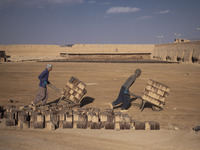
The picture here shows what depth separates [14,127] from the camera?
22.4 ft

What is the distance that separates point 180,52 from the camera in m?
45.7

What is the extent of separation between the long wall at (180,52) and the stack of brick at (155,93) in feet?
101

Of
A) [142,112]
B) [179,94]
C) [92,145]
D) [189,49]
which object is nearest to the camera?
[92,145]

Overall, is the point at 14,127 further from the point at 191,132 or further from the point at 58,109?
the point at 191,132

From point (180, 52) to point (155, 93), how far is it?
39.5m

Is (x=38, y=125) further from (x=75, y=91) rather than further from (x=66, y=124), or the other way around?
(x=75, y=91)

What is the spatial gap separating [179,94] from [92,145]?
8047 millimetres

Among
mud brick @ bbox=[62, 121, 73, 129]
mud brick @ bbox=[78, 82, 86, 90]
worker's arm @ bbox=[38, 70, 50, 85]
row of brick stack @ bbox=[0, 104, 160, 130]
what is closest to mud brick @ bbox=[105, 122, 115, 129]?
row of brick stack @ bbox=[0, 104, 160, 130]

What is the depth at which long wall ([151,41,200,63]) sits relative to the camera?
38.9 metres

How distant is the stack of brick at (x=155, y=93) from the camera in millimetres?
8722

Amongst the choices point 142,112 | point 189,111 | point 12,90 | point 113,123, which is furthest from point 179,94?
point 12,90

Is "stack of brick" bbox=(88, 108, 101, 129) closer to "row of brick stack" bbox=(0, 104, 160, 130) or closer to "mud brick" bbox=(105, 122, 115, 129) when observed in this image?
"row of brick stack" bbox=(0, 104, 160, 130)

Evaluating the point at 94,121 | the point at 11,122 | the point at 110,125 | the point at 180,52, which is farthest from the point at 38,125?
the point at 180,52

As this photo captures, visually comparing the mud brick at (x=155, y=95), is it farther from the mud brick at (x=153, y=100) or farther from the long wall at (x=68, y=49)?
the long wall at (x=68, y=49)
